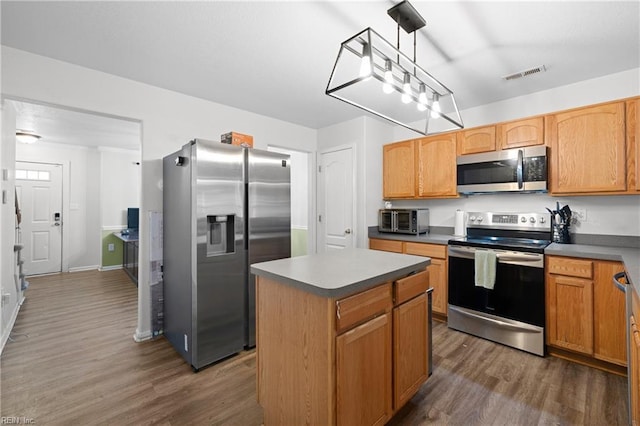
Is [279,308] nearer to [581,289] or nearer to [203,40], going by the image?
[203,40]

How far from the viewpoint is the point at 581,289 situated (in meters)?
2.31

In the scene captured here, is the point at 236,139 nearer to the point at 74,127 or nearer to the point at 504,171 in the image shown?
the point at 504,171

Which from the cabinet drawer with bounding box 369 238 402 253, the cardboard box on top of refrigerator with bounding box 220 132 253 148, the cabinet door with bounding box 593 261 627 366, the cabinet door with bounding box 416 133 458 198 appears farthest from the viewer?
the cabinet drawer with bounding box 369 238 402 253

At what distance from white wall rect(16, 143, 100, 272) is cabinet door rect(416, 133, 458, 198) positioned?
20.5 feet

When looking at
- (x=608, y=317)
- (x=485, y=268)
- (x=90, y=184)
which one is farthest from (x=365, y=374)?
(x=90, y=184)

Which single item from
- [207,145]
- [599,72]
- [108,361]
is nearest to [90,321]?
[108,361]

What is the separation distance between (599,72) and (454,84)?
1.24 meters

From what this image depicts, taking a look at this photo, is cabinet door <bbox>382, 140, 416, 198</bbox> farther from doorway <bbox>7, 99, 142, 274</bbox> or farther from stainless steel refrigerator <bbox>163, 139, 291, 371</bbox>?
doorway <bbox>7, 99, 142, 274</bbox>

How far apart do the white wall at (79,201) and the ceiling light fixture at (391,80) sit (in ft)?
18.3

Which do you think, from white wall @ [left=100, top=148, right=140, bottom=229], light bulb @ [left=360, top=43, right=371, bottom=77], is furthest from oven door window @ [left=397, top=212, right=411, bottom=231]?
white wall @ [left=100, top=148, right=140, bottom=229]

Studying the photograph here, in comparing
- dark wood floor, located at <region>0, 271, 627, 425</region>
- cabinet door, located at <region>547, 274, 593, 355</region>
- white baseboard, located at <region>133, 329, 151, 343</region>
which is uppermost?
cabinet door, located at <region>547, 274, 593, 355</region>

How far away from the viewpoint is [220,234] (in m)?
2.49

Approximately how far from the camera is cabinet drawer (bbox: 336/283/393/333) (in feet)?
4.32

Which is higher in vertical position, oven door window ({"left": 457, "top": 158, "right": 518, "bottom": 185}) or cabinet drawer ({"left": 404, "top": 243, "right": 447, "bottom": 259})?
oven door window ({"left": 457, "top": 158, "right": 518, "bottom": 185})
